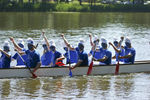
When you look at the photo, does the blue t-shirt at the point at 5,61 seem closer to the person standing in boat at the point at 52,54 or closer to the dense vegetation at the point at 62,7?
the person standing in boat at the point at 52,54

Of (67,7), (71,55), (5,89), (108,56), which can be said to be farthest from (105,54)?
(67,7)

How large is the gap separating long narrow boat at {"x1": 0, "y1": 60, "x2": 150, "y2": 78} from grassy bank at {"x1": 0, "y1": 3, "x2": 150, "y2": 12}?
194 feet

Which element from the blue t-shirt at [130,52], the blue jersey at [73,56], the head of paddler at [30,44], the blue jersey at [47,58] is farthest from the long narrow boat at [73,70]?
the head of paddler at [30,44]

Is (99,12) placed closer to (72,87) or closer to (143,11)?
(143,11)

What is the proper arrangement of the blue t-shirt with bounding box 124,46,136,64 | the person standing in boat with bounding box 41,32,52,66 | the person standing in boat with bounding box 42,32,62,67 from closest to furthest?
the person standing in boat with bounding box 42,32,62,67 → the person standing in boat with bounding box 41,32,52,66 → the blue t-shirt with bounding box 124,46,136,64

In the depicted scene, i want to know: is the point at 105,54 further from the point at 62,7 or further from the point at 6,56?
the point at 62,7

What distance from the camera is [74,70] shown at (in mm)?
23047

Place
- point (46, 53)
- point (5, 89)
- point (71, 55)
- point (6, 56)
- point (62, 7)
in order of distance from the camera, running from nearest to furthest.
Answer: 1. point (5, 89)
2. point (6, 56)
3. point (46, 53)
4. point (71, 55)
5. point (62, 7)

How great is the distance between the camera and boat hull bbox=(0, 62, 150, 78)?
21.9 metres

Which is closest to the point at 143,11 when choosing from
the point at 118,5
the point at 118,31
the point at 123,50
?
the point at 118,5

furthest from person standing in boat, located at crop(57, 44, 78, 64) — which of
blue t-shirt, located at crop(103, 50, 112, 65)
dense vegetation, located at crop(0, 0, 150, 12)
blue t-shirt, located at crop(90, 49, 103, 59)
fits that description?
dense vegetation, located at crop(0, 0, 150, 12)

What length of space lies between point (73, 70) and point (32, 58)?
2323mm

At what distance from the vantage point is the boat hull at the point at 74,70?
21.9 meters

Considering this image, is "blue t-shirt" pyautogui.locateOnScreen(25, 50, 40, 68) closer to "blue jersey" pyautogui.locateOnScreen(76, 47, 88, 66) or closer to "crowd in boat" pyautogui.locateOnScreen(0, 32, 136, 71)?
"crowd in boat" pyautogui.locateOnScreen(0, 32, 136, 71)
